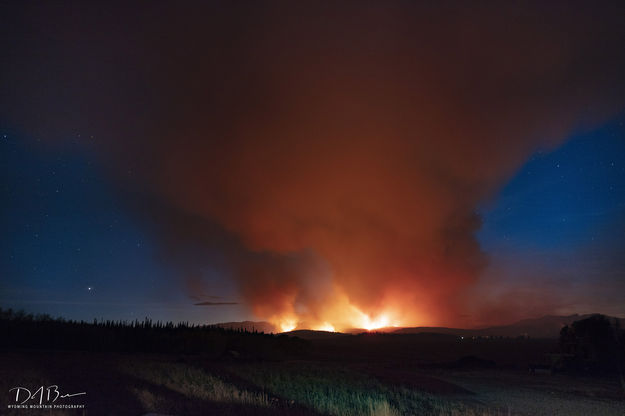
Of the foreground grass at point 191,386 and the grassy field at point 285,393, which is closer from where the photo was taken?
the grassy field at point 285,393

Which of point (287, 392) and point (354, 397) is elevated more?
point (287, 392)

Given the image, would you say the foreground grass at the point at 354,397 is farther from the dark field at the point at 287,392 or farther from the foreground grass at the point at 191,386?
the foreground grass at the point at 191,386

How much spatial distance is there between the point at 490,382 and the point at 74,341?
27.1m

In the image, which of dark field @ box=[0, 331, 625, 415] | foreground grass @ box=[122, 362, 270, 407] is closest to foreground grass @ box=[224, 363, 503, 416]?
dark field @ box=[0, 331, 625, 415]

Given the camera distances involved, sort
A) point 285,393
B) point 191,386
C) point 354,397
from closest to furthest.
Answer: point 191,386 < point 354,397 < point 285,393

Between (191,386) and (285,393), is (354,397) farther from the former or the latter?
(191,386)

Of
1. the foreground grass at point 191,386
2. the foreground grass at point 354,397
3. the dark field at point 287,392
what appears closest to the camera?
the dark field at point 287,392

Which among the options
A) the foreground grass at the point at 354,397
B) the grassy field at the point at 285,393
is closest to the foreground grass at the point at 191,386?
the grassy field at the point at 285,393

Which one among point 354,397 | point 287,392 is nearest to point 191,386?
point 287,392

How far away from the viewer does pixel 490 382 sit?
27312 mm

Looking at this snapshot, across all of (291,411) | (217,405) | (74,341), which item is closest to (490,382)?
(291,411)

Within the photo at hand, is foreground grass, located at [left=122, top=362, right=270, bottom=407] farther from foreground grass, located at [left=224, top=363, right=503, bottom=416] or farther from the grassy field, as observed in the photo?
foreground grass, located at [left=224, top=363, right=503, bottom=416]

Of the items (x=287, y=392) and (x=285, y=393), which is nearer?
(x=285, y=393)

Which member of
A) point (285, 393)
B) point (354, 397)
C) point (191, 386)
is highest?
point (191, 386)
